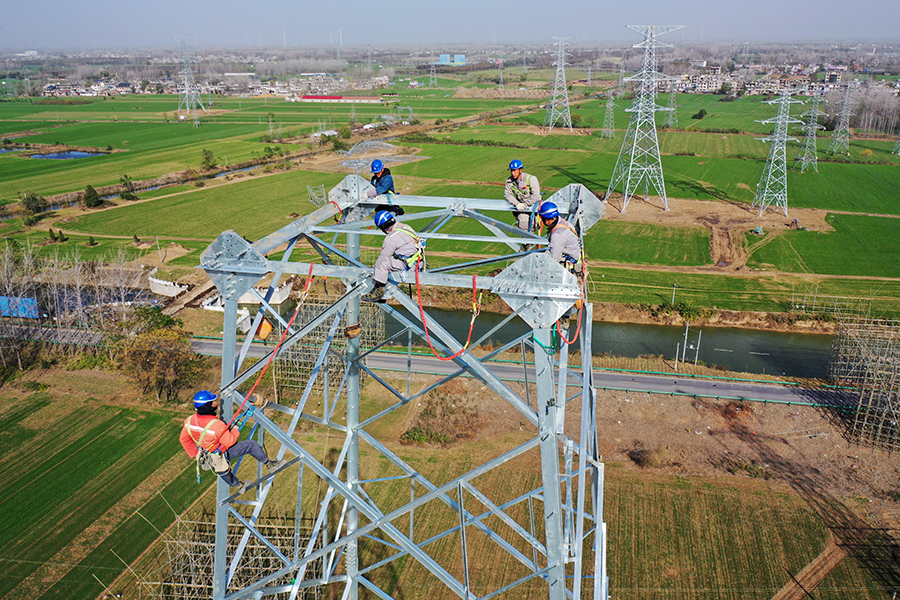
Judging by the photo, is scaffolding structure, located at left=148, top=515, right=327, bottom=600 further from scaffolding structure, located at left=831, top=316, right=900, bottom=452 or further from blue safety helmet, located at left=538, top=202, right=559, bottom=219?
scaffolding structure, located at left=831, top=316, right=900, bottom=452

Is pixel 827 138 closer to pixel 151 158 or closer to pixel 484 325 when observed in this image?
pixel 484 325

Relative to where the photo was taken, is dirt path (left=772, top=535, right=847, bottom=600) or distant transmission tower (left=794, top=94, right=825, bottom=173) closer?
dirt path (left=772, top=535, right=847, bottom=600)

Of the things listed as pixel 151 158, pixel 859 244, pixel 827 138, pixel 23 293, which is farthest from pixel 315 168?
pixel 827 138

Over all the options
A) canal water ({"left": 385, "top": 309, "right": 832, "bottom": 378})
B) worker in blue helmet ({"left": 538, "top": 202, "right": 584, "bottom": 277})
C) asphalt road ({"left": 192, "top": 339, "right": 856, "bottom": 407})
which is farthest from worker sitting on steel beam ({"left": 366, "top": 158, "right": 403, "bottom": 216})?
canal water ({"left": 385, "top": 309, "right": 832, "bottom": 378})

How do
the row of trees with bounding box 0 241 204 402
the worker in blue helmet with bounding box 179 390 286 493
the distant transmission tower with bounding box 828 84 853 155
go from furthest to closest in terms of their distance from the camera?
the distant transmission tower with bounding box 828 84 853 155 < the row of trees with bounding box 0 241 204 402 < the worker in blue helmet with bounding box 179 390 286 493

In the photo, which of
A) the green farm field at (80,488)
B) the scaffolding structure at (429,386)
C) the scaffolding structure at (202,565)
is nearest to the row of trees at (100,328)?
the green farm field at (80,488)
